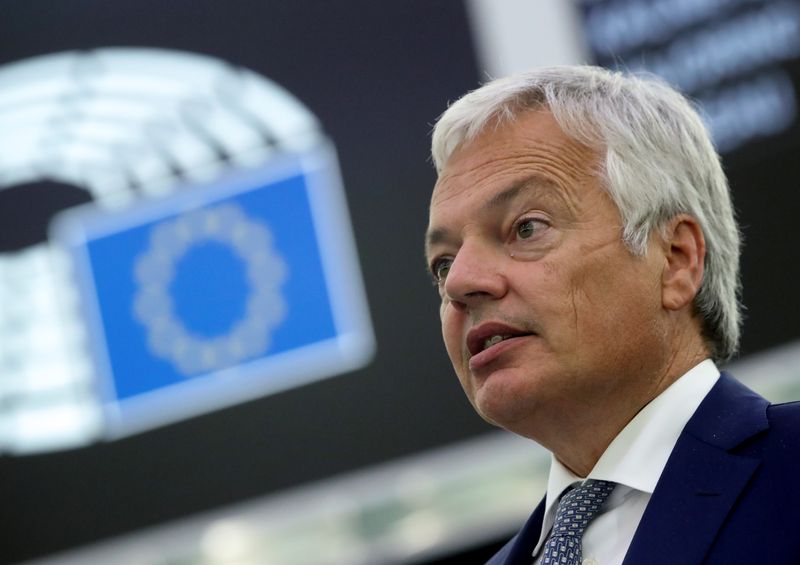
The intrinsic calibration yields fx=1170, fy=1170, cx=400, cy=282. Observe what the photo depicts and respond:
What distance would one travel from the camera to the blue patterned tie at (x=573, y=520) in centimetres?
138

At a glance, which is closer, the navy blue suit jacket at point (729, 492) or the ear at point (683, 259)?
the navy blue suit jacket at point (729, 492)

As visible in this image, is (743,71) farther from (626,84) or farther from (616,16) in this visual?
(626,84)

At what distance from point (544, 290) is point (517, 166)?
187 millimetres

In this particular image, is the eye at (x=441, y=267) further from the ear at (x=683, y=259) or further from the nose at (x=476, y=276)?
the ear at (x=683, y=259)

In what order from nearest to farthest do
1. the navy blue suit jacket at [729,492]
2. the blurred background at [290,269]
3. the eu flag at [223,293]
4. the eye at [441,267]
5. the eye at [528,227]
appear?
the navy blue suit jacket at [729,492] < the eye at [528,227] < the eye at [441,267] < the blurred background at [290,269] < the eu flag at [223,293]

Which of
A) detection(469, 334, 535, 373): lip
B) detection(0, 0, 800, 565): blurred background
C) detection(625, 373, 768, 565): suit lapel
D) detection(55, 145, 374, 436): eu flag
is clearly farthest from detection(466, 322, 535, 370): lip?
detection(55, 145, 374, 436): eu flag

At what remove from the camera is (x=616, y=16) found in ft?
10.7

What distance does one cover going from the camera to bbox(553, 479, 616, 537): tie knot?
141 centimetres

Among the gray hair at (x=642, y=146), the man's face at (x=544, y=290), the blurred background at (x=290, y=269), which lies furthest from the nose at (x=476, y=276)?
the blurred background at (x=290, y=269)

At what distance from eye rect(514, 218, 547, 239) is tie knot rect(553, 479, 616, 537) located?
0.32 m

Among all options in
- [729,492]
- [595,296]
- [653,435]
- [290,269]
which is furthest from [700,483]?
[290,269]

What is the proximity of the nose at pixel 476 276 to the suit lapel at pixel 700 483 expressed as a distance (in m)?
0.29

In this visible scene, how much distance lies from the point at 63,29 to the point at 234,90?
2.15 ft

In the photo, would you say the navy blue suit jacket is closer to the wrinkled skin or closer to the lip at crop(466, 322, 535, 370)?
the wrinkled skin
